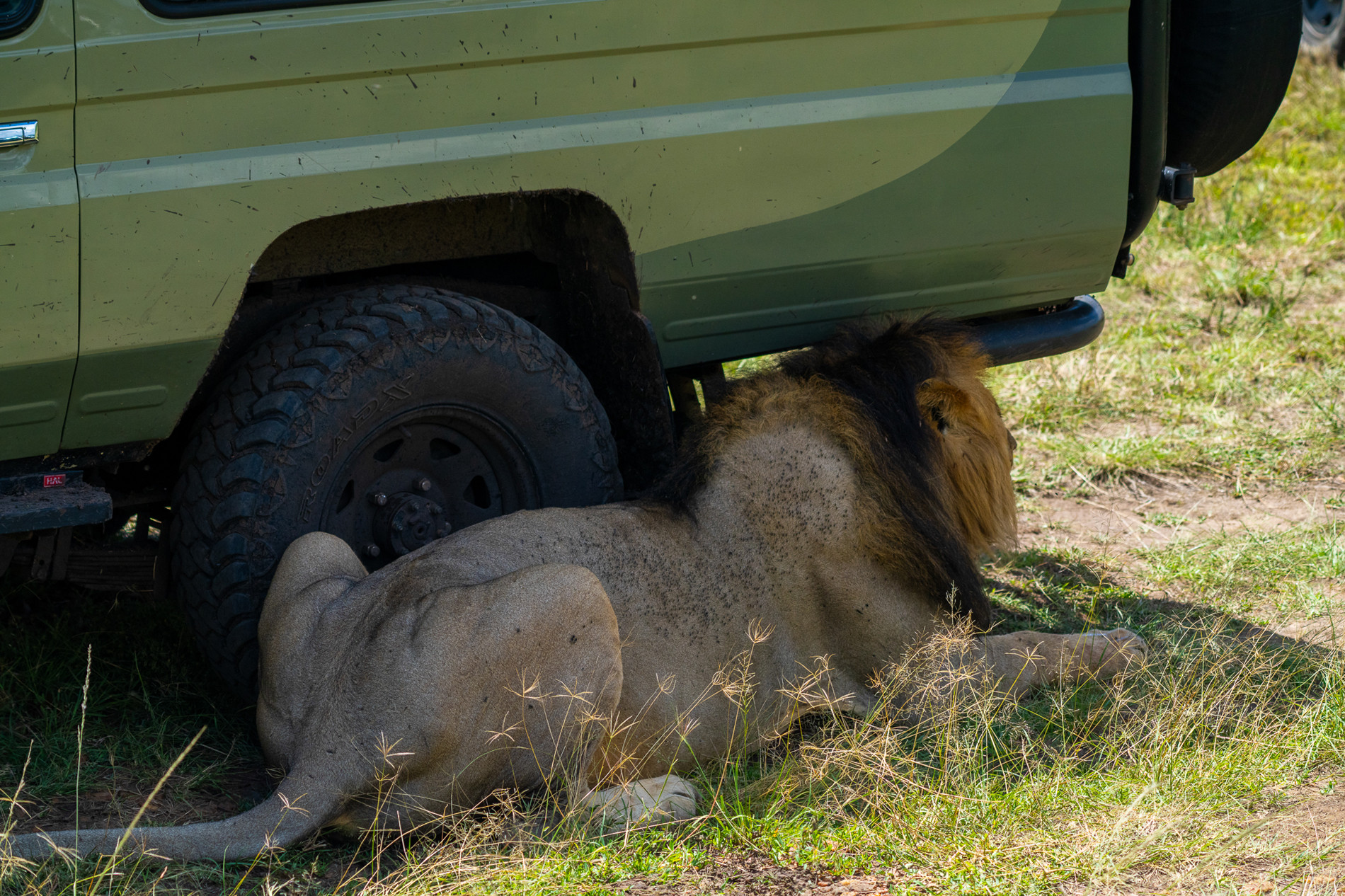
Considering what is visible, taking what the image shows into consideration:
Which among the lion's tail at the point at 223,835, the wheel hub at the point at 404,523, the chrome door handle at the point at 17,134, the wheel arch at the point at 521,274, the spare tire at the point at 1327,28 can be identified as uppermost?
the spare tire at the point at 1327,28

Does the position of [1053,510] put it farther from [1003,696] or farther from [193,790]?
[193,790]

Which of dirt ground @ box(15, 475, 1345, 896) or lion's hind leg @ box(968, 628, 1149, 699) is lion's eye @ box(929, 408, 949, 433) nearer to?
lion's hind leg @ box(968, 628, 1149, 699)

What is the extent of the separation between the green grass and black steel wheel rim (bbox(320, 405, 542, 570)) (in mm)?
663

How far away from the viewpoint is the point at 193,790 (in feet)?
10.8

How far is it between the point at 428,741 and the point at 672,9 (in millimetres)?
1916

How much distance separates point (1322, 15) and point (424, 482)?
1286cm

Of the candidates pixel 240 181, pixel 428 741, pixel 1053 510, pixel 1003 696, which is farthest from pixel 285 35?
pixel 1053 510

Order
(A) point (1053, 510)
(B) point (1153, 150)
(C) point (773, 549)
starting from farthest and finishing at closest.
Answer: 1. (A) point (1053, 510)
2. (B) point (1153, 150)
3. (C) point (773, 549)

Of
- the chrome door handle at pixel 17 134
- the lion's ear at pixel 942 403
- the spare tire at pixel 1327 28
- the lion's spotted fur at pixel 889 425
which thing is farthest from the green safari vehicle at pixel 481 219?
the spare tire at pixel 1327 28

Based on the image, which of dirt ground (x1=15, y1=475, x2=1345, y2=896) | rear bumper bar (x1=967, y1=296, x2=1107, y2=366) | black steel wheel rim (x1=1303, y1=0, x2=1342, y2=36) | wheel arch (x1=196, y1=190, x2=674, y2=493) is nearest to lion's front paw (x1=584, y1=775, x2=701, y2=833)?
dirt ground (x1=15, y1=475, x2=1345, y2=896)

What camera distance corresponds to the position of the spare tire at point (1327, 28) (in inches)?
506

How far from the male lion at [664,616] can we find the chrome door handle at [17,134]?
1113 mm

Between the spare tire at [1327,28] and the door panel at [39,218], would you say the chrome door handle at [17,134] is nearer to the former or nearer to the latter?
the door panel at [39,218]

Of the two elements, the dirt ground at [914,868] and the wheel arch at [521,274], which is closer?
the dirt ground at [914,868]
